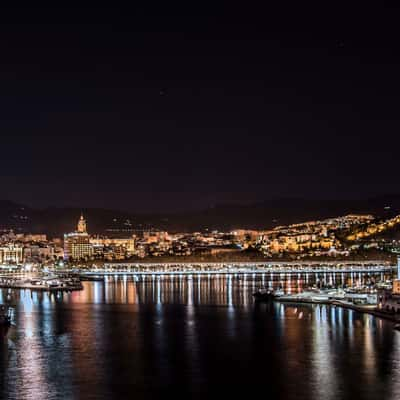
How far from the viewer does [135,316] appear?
19.0 meters

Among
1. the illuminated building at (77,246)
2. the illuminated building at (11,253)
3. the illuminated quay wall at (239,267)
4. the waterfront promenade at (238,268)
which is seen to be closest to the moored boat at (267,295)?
Result: the waterfront promenade at (238,268)

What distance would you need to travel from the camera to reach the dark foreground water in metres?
10.8

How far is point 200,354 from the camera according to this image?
13336 millimetres

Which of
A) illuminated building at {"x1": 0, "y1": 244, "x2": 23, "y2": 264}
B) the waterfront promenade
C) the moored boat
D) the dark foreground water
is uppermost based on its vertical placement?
illuminated building at {"x1": 0, "y1": 244, "x2": 23, "y2": 264}

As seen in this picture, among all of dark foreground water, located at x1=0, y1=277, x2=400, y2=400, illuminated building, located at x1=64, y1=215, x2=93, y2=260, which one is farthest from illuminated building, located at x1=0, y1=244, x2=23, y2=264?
A: dark foreground water, located at x1=0, y1=277, x2=400, y2=400

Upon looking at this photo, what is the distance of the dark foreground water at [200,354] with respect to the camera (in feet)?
35.4

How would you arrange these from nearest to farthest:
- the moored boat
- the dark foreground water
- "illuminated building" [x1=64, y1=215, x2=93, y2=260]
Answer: the dark foreground water → the moored boat → "illuminated building" [x1=64, y1=215, x2=93, y2=260]

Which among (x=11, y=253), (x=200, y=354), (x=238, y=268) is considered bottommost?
(x=200, y=354)

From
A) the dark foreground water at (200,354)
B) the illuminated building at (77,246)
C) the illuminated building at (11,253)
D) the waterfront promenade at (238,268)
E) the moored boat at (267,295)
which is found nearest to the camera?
the dark foreground water at (200,354)

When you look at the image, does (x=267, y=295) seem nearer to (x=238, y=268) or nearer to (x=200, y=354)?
(x=200, y=354)

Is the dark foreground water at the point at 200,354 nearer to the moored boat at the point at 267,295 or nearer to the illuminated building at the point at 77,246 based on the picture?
the moored boat at the point at 267,295

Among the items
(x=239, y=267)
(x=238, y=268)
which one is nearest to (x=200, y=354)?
(x=238, y=268)

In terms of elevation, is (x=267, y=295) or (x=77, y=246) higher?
(x=77, y=246)

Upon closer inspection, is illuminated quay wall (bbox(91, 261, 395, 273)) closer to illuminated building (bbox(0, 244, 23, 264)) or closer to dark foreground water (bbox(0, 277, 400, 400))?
illuminated building (bbox(0, 244, 23, 264))
